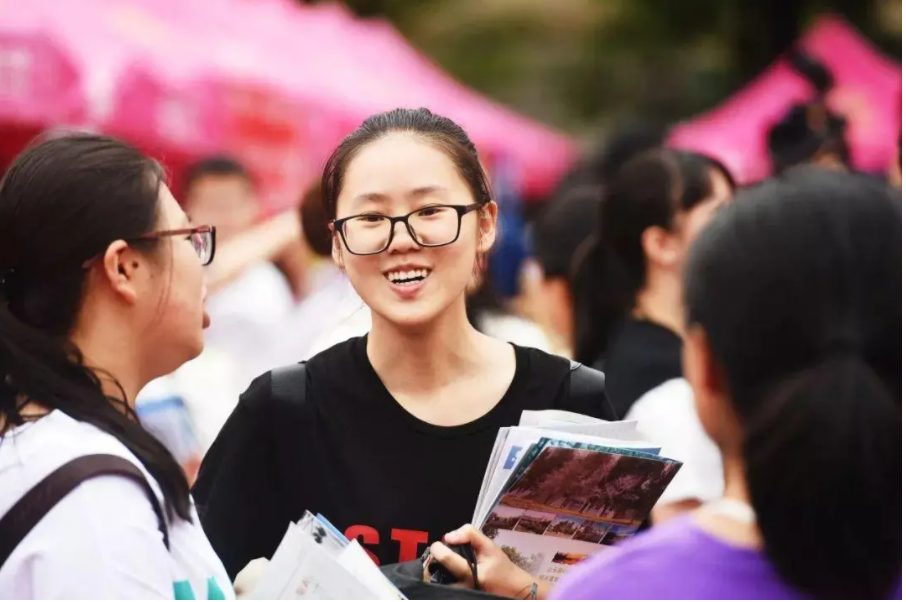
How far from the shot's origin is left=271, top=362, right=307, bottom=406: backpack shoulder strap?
2420mm

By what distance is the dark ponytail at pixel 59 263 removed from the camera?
1898 millimetres

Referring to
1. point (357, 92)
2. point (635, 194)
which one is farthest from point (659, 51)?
point (635, 194)

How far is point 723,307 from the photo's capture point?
1378 mm

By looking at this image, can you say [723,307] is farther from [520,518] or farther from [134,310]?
[134,310]

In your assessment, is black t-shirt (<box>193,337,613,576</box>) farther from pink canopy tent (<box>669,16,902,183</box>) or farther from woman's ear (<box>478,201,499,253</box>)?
pink canopy tent (<box>669,16,902,183</box>)

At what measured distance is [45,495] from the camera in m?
1.74

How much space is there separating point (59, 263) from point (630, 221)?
2003mm

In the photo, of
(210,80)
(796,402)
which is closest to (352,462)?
(796,402)

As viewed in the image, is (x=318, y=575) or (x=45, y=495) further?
(x=318, y=575)

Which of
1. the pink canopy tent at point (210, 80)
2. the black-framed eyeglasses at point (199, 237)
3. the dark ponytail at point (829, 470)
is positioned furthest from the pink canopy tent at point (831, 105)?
the dark ponytail at point (829, 470)

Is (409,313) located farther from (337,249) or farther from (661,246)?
(661,246)

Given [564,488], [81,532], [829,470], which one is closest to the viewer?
[829,470]

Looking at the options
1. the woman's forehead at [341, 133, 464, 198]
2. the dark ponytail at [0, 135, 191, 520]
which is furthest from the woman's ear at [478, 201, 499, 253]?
the dark ponytail at [0, 135, 191, 520]

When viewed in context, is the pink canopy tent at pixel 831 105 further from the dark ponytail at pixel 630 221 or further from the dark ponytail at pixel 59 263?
the dark ponytail at pixel 59 263
